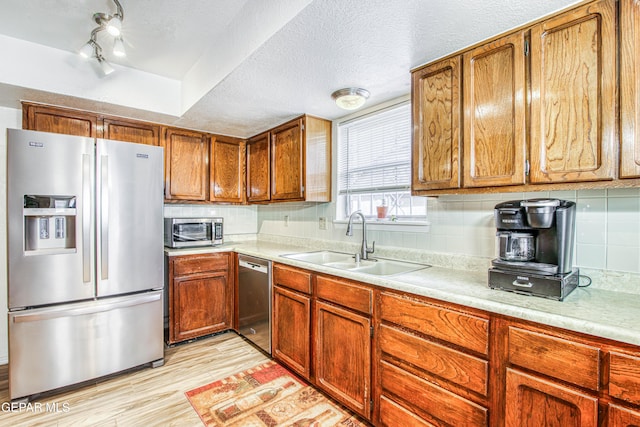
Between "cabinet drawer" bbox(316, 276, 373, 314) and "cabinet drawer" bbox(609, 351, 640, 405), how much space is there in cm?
99

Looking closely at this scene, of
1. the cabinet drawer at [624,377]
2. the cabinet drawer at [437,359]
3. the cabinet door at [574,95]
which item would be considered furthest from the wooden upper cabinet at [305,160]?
the cabinet drawer at [624,377]

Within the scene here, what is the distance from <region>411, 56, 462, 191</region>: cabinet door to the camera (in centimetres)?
169

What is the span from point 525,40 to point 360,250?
171 cm

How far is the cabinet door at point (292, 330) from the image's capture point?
221 cm

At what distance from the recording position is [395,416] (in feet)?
5.31

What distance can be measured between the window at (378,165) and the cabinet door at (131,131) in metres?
1.84

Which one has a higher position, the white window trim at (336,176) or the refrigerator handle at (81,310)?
the white window trim at (336,176)

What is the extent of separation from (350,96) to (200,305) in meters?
2.33

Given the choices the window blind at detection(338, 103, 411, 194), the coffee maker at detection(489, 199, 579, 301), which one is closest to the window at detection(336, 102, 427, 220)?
the window blind at detection(338, 103, 411, 194)

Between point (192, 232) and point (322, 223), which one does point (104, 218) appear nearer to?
point (192, 232)

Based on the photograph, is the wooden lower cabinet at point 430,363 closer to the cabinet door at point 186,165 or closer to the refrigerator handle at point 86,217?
the refrigerator handle at point 86,217

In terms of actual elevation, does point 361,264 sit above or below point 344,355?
above

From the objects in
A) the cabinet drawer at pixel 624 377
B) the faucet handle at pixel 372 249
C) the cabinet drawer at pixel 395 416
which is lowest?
the cabinet drawer at pixel 395 416

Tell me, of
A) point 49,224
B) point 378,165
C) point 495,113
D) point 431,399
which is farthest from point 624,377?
point 49,224
